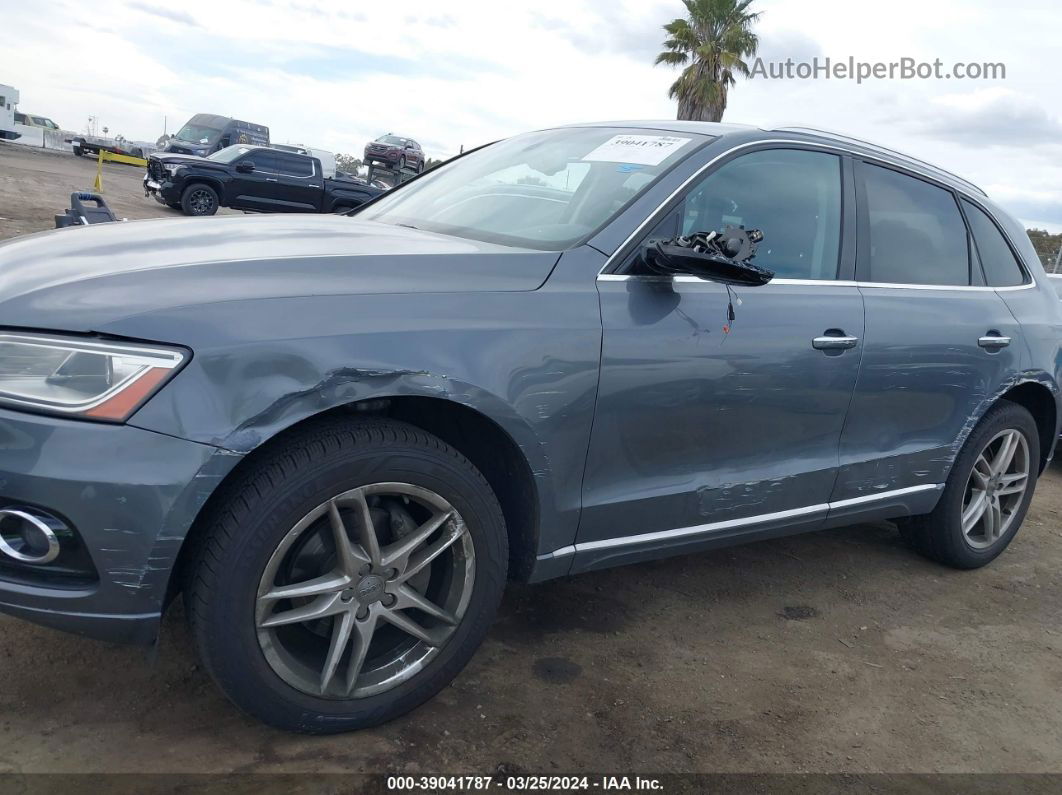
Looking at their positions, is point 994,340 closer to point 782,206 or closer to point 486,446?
point 782,206

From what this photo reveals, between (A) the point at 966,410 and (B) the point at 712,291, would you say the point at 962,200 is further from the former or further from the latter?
(B) the point at 712,291

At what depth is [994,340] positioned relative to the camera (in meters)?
3.78

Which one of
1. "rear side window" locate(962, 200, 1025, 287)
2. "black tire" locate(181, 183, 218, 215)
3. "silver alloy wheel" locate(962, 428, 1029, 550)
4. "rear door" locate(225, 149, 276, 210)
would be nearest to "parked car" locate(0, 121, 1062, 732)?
"rear side window" locate(962, 200, 1025, 287)

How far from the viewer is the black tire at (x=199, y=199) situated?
16.8 m

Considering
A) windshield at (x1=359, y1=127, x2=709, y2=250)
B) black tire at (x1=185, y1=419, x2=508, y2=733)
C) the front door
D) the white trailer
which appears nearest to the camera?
black tire at (x1=185, y1=419, x2=508, y2=733)

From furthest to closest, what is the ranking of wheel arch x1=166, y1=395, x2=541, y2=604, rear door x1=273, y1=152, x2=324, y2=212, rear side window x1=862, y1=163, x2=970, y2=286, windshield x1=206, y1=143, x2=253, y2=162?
1. rear door x1=273, y1=152, x2=324, y2=212
2. windshield x1=206, y1=143, x2=253, y2=162
3. rear side window x1=862, y1=163, x2=970, y2=286
4. wheel arch x1=166, y1=395, x2=541, y2=604

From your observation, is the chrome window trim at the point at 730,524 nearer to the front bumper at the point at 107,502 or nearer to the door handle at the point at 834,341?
the door handle at the point at 834,341

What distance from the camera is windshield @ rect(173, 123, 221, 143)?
26719 mm

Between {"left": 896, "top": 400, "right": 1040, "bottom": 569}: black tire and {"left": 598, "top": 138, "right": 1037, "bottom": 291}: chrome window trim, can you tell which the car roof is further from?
{"left": 896, "top": 400, "right": 1040, "bottom": 569}: black tire

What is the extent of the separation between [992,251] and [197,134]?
88.0ft

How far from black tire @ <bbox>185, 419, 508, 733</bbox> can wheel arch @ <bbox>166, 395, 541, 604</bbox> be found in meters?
0.09

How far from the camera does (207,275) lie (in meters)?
2.19

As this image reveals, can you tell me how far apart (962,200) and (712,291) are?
184cm

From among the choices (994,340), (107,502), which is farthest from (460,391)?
(994,340)
